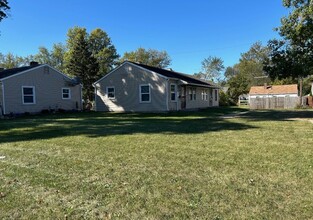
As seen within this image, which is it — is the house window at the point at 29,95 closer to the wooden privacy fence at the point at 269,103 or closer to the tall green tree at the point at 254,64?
the wooden privacy fence at the point at 269,103

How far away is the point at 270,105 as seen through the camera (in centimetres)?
2741

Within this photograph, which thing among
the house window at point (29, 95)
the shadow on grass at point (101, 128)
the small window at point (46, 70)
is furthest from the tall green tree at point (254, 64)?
the shadow on grass at point (101, 128)

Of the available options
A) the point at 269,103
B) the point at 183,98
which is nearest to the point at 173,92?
the point at 183,98

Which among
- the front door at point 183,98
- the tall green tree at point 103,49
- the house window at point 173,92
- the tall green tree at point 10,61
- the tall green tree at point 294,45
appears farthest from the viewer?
the tall green tree at point 10,61

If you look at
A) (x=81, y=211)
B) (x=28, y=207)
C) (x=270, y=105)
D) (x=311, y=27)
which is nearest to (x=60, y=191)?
(x=28, y=207)

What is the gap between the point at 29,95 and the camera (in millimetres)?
19969

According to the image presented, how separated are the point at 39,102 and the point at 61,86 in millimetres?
2643

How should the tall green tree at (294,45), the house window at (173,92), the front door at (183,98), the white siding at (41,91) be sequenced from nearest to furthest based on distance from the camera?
the tall green tree at (294,45) < the white siding at (41,91) < the house window at (173,92) < the front door at (183,98)

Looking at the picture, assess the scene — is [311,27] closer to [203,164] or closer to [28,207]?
[203,164]

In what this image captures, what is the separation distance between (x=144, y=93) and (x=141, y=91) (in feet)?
1.03

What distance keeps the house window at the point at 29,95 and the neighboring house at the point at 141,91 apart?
5623mm

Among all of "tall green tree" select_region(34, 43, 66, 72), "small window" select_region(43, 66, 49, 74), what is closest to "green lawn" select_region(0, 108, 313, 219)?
"small window" select_region(43, 66, 49, 74)

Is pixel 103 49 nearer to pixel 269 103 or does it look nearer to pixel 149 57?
pixel 149 57

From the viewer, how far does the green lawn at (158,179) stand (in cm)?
323
